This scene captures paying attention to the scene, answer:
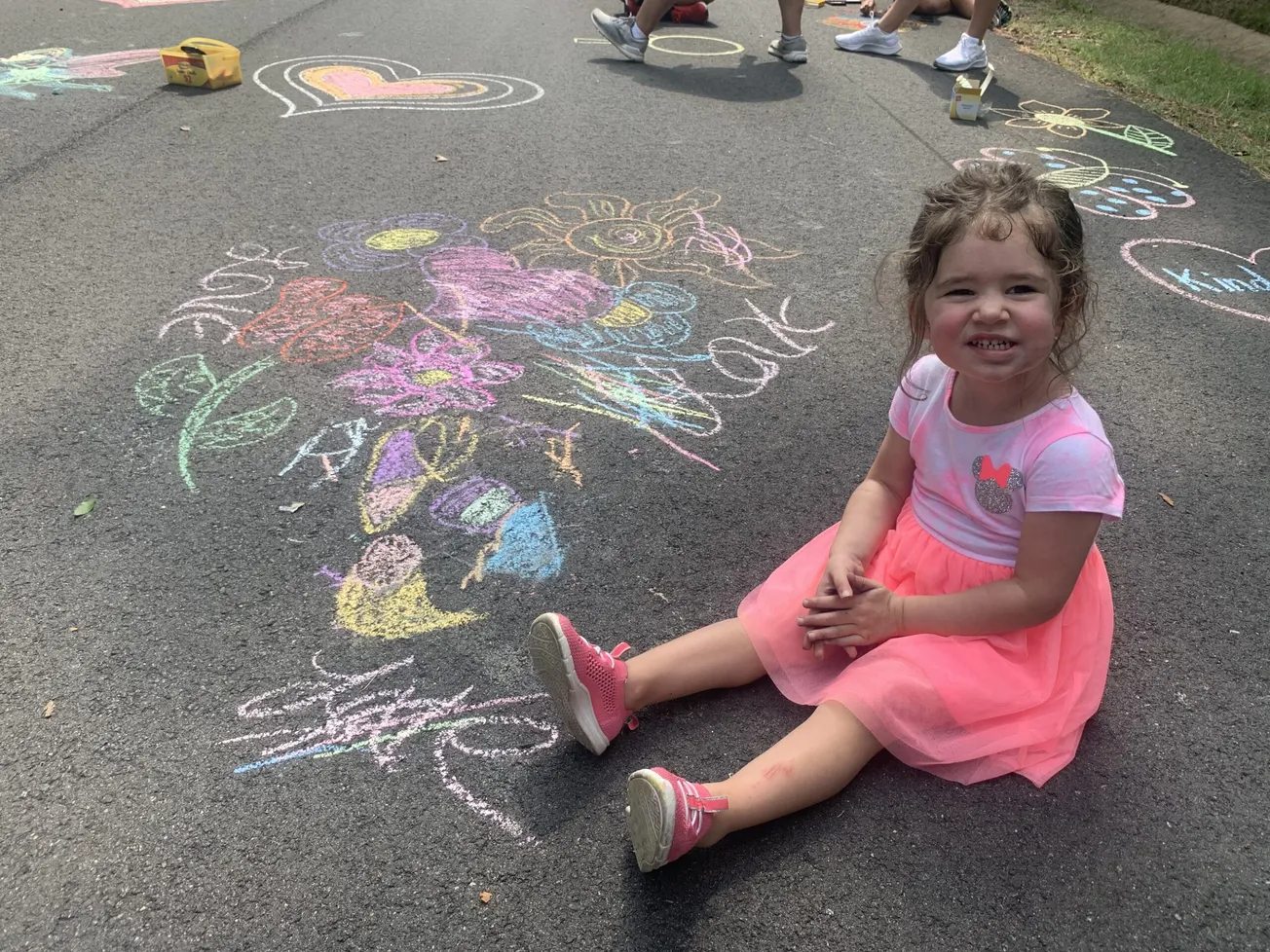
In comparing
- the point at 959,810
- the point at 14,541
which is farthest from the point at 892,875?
the point at 14,541

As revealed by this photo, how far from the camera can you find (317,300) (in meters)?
3.24

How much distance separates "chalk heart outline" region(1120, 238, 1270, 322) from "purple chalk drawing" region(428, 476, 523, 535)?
8.65 feet

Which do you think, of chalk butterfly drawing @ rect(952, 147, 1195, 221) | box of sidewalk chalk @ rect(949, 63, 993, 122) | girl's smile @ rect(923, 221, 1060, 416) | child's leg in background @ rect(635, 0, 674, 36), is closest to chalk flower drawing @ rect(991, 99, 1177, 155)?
box of sidewalk chalk @ rect(949, 63, 993, 122)

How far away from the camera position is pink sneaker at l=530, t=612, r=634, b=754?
1.76 metres

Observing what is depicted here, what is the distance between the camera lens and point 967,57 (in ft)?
20.0

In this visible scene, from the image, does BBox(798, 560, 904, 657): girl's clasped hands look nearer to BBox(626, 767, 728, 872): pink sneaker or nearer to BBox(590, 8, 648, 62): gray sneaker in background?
BBox(626, 767, 728, 872): pink sneaker

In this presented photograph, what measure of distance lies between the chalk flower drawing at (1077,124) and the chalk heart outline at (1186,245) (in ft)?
4.09

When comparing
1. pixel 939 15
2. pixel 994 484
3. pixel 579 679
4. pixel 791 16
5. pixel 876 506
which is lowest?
pixel 939 15

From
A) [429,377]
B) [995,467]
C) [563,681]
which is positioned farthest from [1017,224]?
[429,377]

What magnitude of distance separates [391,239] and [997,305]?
8.51ft

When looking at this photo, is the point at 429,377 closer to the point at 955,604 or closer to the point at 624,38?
the point at 955,604

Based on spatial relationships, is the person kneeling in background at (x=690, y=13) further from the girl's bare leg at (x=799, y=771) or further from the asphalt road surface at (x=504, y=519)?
the girl's bare leg at (x=799, y=771)

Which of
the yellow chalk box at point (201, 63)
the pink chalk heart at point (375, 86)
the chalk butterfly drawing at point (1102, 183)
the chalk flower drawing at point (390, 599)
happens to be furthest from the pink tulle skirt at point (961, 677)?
the yellow chalk box at point (201, 63)

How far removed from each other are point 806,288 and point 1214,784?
6.98 ft
